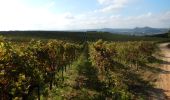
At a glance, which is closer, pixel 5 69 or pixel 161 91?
pixel 5 69

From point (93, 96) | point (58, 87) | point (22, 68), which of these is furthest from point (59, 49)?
point (22, 68)

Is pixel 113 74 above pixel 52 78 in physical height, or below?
below

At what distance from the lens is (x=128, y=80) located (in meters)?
36.6

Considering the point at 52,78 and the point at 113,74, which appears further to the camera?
the point at 113,74

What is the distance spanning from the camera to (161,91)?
104 feet

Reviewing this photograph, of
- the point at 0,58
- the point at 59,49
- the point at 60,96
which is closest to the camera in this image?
the point at 0,58

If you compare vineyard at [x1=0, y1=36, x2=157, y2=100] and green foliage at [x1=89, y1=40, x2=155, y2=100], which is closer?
vineyard at [x1=0, y1=36, x2=157, y2=100]

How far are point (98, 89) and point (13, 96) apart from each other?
15062 millimetres

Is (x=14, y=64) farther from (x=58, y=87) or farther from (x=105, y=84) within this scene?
(x=105, y=84)

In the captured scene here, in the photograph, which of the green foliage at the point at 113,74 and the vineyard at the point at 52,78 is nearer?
the vineyard at the point at 52,78

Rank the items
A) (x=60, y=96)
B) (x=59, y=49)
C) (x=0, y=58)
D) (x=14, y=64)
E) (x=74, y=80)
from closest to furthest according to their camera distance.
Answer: (x=0, y=58), (x=14, y=64), (x=60, y=96), (x=74, y=80), (x=59, y=49)

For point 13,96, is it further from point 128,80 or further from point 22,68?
point 128,80

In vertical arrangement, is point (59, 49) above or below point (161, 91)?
above

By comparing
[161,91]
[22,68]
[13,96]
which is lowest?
[161,91]
